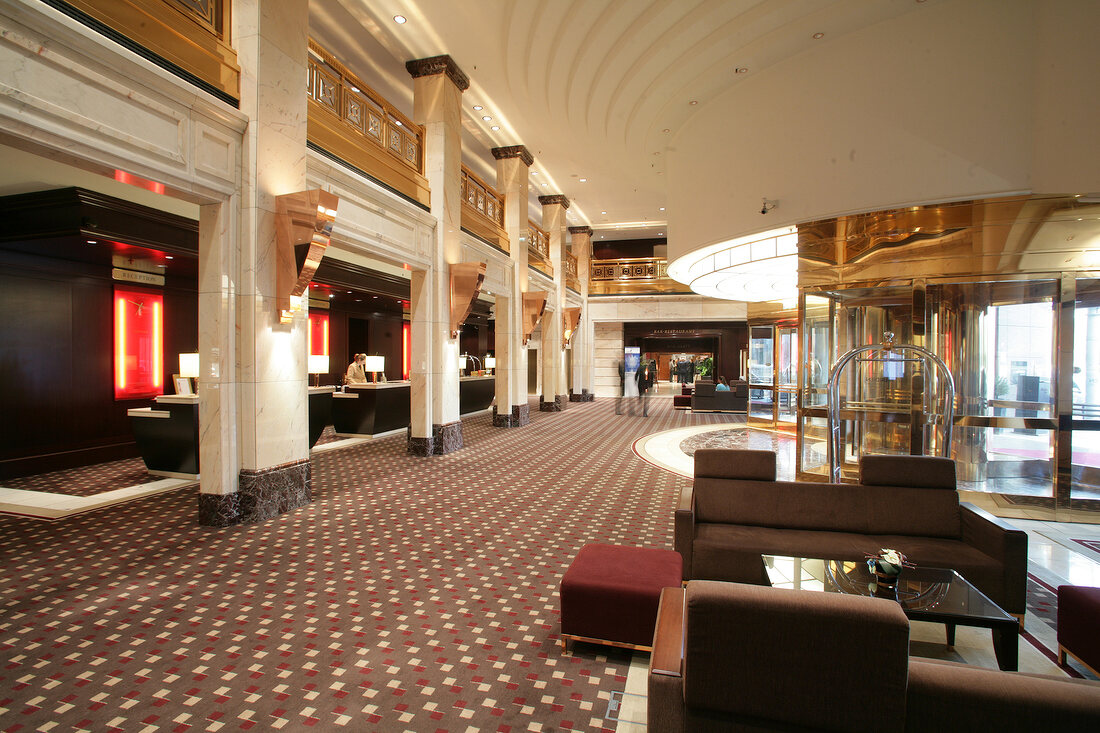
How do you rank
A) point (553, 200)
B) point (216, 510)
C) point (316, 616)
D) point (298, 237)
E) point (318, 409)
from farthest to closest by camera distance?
point (553, 200) < point (318, 409) < point (298, 237) < point (216, 510) < point (316, 616)

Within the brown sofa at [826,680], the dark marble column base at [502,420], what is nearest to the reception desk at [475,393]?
A: the dark marble column base at [502,420]

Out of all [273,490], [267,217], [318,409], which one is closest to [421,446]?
[318,409]

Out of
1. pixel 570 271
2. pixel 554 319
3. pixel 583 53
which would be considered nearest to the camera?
pixel 583 53

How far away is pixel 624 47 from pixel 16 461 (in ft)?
30.7

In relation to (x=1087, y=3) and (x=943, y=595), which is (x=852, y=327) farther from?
(x=943, y=595)

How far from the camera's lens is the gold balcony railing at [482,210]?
9680mm

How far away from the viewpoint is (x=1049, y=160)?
4254 mm

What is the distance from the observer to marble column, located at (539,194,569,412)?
15367mm

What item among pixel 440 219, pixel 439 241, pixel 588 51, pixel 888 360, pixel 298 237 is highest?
pixel 588 51

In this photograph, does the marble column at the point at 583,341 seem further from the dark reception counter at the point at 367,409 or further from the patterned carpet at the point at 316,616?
the patterned carpet at the point at 316,616

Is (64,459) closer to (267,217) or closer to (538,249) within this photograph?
(267,217)

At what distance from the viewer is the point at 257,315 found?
482 centimetres

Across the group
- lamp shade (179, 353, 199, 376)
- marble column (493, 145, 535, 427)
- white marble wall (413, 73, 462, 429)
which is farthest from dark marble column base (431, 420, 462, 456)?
lamp shade (179, 353, 199, 376)

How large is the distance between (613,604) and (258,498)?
12.4 ft
